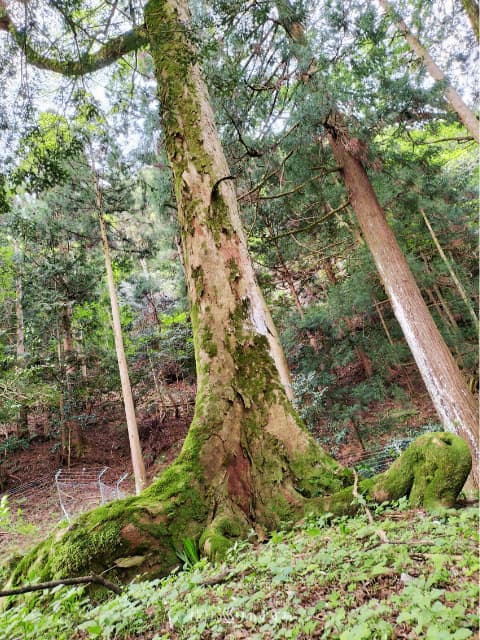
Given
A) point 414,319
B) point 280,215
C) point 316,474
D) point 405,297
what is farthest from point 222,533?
point 280,215

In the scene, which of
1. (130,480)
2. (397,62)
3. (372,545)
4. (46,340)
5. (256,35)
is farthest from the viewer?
(46,340)

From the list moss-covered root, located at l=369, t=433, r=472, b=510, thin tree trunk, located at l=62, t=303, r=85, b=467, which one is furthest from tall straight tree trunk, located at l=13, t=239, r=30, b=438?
moss-covered root, located at l=369, t=433, r=472, b=510

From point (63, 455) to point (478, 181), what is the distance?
18825 millimetres

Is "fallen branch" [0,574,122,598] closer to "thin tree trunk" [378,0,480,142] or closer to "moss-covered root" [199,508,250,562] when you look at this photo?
"moss-covered root" [199,508,250,562]

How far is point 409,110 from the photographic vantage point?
22.3 ft

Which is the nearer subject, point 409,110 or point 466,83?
point 409,110

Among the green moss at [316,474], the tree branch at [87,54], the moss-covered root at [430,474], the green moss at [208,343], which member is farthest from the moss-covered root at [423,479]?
the tree branch at [87,54]

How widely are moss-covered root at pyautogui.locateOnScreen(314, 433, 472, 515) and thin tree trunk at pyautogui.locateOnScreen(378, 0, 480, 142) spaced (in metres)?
9.45

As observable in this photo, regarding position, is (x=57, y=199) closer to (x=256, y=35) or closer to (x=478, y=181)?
(x=256, y=35)

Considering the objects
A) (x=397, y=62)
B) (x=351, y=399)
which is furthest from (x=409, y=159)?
(x=351, y=399)

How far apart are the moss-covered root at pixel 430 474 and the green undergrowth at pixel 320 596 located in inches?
5.8

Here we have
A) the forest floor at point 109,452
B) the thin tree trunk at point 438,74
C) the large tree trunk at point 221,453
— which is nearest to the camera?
the large tree trunk at point 221,453

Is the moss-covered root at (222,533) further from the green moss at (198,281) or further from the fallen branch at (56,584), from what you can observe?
the green moss at (198,281)

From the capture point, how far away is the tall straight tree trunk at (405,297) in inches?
233
